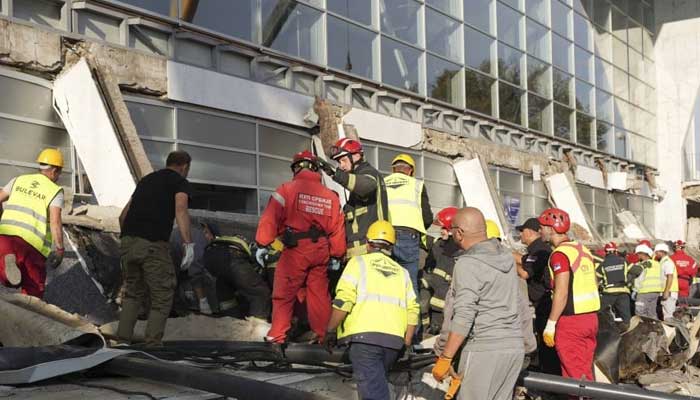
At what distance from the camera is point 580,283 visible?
22.5 ft

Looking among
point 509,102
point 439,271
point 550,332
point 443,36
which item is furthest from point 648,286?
point 509,102

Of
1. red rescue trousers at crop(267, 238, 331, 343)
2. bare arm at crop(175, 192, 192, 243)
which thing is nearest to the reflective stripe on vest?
red rescue trousers at crop(267, 238, 331, 343)

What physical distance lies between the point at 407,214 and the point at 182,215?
2.24 meters

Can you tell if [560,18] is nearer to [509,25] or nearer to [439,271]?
[509,25]

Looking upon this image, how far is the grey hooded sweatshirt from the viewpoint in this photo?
5.07 m

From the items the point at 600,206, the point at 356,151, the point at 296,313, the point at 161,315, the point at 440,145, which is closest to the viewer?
the point at 161,315

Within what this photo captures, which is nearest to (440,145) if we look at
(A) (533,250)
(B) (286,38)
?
(B) (286,38)

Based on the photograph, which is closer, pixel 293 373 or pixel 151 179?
pixel 293 373

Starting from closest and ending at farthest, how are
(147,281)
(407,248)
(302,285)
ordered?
1. (147,281)
2. (302,285)
3. (407,248)

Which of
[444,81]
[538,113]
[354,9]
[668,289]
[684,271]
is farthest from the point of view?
[538,113]

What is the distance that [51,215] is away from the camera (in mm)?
6730

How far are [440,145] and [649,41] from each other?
19.3m

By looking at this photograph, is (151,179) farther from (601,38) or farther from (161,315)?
(601,38)

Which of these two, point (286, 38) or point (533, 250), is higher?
point (286, 38)
